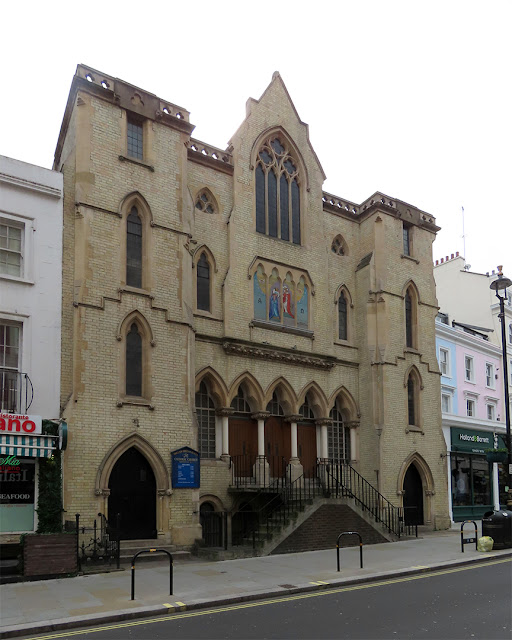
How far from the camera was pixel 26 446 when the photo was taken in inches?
620

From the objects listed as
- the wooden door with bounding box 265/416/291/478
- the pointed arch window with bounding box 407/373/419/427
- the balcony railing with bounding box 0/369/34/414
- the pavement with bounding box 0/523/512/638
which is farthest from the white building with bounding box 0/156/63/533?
the pointed arch window with bounding box 407/373/419/427

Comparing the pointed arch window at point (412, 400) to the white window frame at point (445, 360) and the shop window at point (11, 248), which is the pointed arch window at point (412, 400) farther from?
the shop window at point (11, 248)

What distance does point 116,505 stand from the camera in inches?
704

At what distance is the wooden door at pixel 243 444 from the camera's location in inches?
866

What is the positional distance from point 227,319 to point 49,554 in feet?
30.8

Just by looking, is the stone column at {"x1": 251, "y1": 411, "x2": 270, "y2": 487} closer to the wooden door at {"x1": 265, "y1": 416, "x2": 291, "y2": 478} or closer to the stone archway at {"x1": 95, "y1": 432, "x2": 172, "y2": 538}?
the wooden door at {"x1": 265, "y1": 416, "x2": 291, "y2": 478}

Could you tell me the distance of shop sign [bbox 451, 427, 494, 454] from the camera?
30.6 m

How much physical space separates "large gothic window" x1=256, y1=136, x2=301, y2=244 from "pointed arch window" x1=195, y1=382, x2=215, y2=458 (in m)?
6.29

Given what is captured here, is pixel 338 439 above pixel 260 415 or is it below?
below

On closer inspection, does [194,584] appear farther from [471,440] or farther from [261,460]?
[471,440]

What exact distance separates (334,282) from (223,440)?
8.03m

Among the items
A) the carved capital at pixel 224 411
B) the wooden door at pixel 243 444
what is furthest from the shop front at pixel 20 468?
the wooden door at pixel 243 444

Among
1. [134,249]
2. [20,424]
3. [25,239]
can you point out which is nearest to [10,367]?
[20,424]

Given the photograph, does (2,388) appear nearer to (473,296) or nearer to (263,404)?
(263,404)
